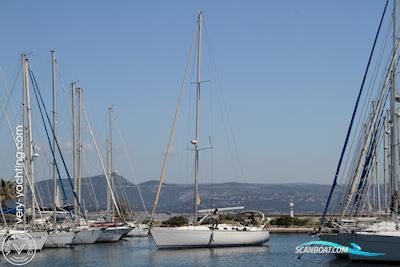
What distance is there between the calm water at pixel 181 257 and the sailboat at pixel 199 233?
2.48 ft

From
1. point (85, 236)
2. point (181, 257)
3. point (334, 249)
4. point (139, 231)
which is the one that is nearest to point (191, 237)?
point (181, 257)

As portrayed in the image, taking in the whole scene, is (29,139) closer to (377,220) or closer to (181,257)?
(181,257)

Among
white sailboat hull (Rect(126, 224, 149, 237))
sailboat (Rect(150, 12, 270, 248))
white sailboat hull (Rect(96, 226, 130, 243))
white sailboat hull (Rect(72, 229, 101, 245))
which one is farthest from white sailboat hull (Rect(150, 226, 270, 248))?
A: white sailboat hull (Rect(126, 224, 149, 237))

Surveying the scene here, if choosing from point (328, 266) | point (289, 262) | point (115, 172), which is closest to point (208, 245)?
point (289, 262)

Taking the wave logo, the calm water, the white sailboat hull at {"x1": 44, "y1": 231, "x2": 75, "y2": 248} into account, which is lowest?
the calm water

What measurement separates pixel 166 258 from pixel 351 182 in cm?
1252

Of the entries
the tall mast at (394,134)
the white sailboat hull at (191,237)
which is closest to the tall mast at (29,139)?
the white sailboat hull at (191,237)

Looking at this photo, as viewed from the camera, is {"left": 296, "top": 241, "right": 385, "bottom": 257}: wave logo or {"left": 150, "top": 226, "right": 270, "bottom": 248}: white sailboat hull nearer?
{"left": 296, "top": 241, "right": 385, "bottom": 257}: wave logo

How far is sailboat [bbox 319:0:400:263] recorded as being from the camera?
3703 centimetres

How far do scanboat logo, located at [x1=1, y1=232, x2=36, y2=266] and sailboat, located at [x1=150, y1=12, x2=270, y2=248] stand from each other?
326 inches

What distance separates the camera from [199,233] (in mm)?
48969

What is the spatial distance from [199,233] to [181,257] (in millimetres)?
4950

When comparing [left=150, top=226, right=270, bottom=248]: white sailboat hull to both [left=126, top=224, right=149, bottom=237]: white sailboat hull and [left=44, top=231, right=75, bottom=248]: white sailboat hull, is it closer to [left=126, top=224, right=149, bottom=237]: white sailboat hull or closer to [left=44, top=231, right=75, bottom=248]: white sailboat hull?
[left=44, top=231, right=75, bottom=248]: white sailboat hull

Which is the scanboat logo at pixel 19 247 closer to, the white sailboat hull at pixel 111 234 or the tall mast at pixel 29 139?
the tall mast at pixel 29 139
